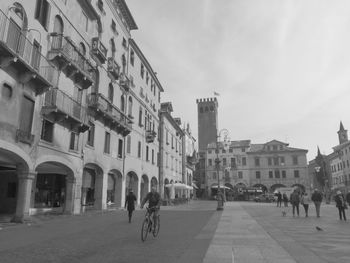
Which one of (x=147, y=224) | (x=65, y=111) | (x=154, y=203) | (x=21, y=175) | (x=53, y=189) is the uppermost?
(x=65, y=111)

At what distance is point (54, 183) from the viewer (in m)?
21.4

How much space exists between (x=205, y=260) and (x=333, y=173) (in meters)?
84.7

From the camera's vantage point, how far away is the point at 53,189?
21250mm

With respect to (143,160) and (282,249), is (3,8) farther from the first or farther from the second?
(143,160)

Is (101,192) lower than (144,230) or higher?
higher

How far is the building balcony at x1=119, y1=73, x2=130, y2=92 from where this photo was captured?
2867 centimetres

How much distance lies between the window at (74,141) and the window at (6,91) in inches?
246

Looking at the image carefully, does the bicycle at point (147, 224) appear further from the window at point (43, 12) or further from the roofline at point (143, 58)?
the roofline at point (143, 58)

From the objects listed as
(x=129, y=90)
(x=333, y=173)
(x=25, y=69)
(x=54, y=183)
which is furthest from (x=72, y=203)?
(x=333, y=173)

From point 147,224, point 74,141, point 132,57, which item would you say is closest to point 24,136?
point 74,141

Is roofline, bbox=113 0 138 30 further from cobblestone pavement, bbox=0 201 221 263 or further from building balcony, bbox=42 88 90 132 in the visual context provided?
cobblestone pavement, bbox=0 201 221 263

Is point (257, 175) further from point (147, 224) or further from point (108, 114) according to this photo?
point (147, 224)

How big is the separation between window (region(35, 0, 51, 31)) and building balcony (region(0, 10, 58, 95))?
153 centimetres

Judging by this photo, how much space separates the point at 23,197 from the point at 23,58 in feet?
21.3
